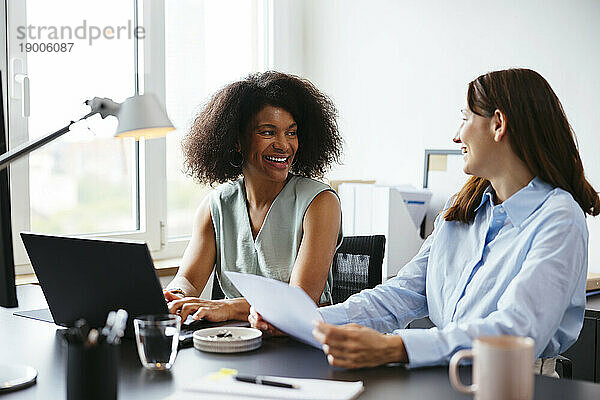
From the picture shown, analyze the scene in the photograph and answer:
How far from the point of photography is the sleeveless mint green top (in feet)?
6.75

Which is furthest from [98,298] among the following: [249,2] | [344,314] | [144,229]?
[249,2]

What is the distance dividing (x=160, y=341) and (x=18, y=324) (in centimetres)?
57

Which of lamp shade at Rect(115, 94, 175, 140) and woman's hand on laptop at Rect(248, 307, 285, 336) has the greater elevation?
lamp shade at Rect(115, 94, 175, 140)

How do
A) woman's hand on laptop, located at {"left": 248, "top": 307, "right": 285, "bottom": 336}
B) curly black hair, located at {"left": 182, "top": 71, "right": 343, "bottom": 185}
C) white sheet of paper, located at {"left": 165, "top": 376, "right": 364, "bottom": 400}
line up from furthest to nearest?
1. curly black hair, located at {"left": 182, "top": 71, "right": 343, "bottom": 185}
2. woman's hand on laptop, located at {"left": 248, "top": 307, "right": 285, "bottom": 336}
3. white sheet of paper, located at {"left": 165, "top": 376, "right": 364, "bottom": 400}

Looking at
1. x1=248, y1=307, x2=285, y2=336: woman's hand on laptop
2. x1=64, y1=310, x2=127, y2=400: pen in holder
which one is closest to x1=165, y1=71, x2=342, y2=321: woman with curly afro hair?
x1=248, y1=307, x2=285, y2=336: woman's hand on laptop

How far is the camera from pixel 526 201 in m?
1.52

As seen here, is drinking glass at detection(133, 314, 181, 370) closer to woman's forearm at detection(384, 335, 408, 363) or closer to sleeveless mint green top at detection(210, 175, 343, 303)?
woman's forearm at detection(384, 335, 408, 363)

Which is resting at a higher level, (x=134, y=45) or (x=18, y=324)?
(x=134, y=45)

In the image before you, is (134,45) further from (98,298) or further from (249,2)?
(98,298)

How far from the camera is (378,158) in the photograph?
3.42 meters

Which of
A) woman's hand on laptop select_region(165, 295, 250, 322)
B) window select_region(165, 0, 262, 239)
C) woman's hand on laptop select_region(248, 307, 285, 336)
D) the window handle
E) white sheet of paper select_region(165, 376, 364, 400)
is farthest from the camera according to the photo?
window select_region(165, 0, 262, 239)

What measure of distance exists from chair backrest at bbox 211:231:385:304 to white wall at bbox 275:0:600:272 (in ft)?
3.29

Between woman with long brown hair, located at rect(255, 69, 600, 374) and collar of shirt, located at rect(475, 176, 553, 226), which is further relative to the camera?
collar of shirt, located at rect(475, 176, 553, 226)

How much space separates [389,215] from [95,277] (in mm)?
1710
